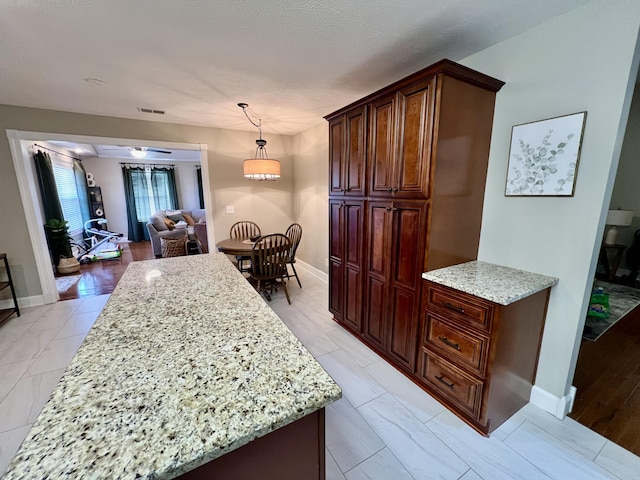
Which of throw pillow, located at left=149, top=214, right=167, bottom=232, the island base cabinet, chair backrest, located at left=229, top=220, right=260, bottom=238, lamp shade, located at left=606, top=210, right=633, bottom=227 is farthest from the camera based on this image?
throw pillow, located at left=149, top=214, right=167, bottom=232

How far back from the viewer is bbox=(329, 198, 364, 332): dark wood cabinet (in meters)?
2.43

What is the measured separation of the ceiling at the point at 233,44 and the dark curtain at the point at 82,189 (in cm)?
437

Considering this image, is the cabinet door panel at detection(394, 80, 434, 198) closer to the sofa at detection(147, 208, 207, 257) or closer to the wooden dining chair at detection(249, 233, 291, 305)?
the wooden dining chair at detection(249, 233, 291, 305)

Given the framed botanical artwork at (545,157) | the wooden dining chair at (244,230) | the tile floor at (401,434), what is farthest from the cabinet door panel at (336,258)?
the wooden dining chair at (244,230)

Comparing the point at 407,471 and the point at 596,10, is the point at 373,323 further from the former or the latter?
the point at 596,10

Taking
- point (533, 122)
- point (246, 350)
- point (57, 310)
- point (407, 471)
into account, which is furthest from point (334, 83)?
point (57, 310)

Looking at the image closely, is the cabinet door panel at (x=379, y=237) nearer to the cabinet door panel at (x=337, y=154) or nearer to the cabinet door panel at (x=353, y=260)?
the cabinet door panel at (x=353, y=260)

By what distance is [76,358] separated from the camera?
891mm

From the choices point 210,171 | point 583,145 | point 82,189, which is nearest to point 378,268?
point 583,145

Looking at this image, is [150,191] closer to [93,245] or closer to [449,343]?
[93,245]

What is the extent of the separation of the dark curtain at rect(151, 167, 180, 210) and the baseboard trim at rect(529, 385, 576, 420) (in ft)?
29.6

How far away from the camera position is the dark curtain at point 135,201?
7.64 meters

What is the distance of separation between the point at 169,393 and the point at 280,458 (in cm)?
35

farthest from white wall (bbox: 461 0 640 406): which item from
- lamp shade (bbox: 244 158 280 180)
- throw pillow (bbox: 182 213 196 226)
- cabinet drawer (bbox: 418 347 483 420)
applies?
throw pillow (bbox: 182 213 196 226)
